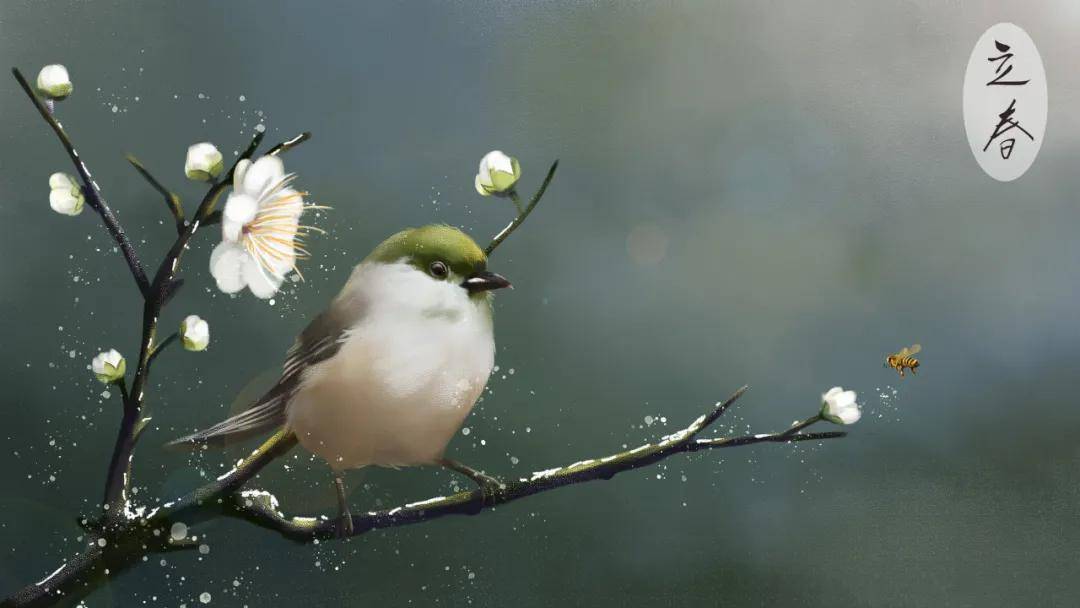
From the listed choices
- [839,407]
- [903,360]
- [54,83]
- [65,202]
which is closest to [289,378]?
[65,202]

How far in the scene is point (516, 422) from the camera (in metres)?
1.50

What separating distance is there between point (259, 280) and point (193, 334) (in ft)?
0.46

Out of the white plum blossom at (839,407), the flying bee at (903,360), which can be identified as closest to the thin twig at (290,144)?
the white plum blossom at (839,407)

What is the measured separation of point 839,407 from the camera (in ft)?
5.24

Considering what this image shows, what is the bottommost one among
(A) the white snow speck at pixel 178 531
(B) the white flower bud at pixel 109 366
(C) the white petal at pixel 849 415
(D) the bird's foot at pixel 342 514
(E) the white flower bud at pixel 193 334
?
(A) the white snow speck at pixel 178 531

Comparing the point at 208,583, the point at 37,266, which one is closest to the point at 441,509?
the point at 208,583

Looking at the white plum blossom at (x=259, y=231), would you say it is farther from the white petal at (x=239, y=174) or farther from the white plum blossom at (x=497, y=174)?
the white plum blossom at (x=497, y=174)

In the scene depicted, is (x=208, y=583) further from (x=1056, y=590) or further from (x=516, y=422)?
(x=1056, y=590)

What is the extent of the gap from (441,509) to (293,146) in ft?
2.21

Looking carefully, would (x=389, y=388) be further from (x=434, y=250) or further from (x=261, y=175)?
(x=261, y=175)

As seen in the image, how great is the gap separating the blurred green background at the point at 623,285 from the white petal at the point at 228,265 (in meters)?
0.03

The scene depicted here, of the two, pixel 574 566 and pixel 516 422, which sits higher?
pixel 516 422

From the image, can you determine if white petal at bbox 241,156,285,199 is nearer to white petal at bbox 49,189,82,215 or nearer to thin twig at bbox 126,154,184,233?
thin twig at bbox 126,154,184,233

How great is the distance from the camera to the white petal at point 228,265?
1.34 meters
